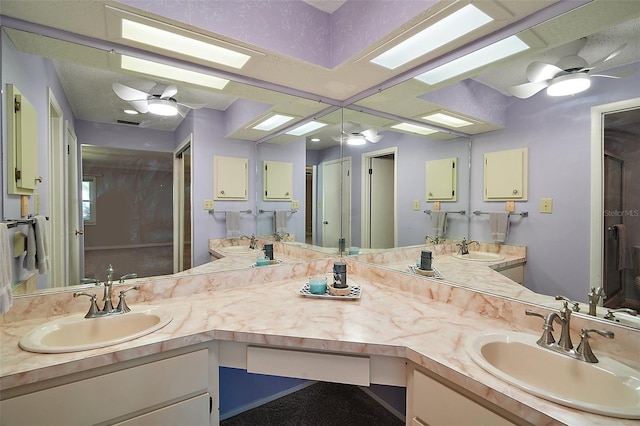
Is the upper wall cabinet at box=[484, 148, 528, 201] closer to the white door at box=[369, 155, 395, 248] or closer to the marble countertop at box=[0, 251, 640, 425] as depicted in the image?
the marble countertop at box=[0, 251, 640, 425]

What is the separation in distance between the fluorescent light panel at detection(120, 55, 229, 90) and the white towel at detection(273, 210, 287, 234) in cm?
86

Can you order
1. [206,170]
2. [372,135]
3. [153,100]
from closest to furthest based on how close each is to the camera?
[153,100] → [206,170] → [372,135]

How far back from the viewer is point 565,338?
37.6 inches

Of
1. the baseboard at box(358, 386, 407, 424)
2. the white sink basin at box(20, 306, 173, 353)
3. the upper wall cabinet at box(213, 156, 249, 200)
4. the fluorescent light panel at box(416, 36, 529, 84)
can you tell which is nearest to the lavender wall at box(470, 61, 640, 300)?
the fluorescent light panel at box(416, 36, 529, 84)

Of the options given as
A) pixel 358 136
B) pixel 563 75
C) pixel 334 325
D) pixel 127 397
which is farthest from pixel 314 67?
pixel 127 397

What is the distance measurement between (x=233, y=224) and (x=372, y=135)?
1128 mm

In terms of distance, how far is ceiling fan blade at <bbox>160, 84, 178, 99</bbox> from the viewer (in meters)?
1.52

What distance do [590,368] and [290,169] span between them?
1781mm

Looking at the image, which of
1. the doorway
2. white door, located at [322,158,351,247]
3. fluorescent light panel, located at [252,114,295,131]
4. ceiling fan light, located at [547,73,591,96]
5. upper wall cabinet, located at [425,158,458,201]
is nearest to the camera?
the doorway

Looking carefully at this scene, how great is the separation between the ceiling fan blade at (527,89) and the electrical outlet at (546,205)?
17.2 inches

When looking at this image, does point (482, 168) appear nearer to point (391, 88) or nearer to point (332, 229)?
point (391, 88)

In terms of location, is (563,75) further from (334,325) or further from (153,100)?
(153,100)

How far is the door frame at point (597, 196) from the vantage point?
1008 mm

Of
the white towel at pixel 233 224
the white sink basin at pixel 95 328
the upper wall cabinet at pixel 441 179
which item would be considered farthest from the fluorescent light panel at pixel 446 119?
the white sink basin at pixel 95 328
